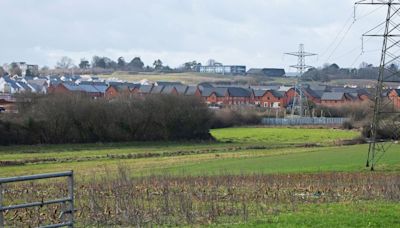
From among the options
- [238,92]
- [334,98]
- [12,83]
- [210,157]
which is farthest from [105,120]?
[238,92]

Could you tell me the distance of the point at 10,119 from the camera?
6738 cm

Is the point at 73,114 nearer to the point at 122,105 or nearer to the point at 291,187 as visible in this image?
the point at 122,105

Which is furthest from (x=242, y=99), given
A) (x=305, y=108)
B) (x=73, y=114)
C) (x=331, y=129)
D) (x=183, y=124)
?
(x=73, y=114)

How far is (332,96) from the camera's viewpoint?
483 feet

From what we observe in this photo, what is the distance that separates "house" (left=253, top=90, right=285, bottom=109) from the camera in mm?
149250

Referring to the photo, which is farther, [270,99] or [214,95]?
[214,95]

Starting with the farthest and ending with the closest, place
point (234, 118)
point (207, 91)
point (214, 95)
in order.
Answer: point (207, 91) → point (214, 95) → point (234, 118)

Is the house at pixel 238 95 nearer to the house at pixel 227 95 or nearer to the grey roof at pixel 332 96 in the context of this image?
the house at pixel 227 95

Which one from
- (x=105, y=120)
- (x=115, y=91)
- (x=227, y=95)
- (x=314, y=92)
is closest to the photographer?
(x=105, y=120)

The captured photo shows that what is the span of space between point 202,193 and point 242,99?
133m

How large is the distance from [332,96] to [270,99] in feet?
45.0

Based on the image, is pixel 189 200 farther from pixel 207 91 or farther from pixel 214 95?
pixel 207 91

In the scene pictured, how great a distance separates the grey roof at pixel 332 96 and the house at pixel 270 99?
9.17 m

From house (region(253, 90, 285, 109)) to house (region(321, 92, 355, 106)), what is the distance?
912 cm
